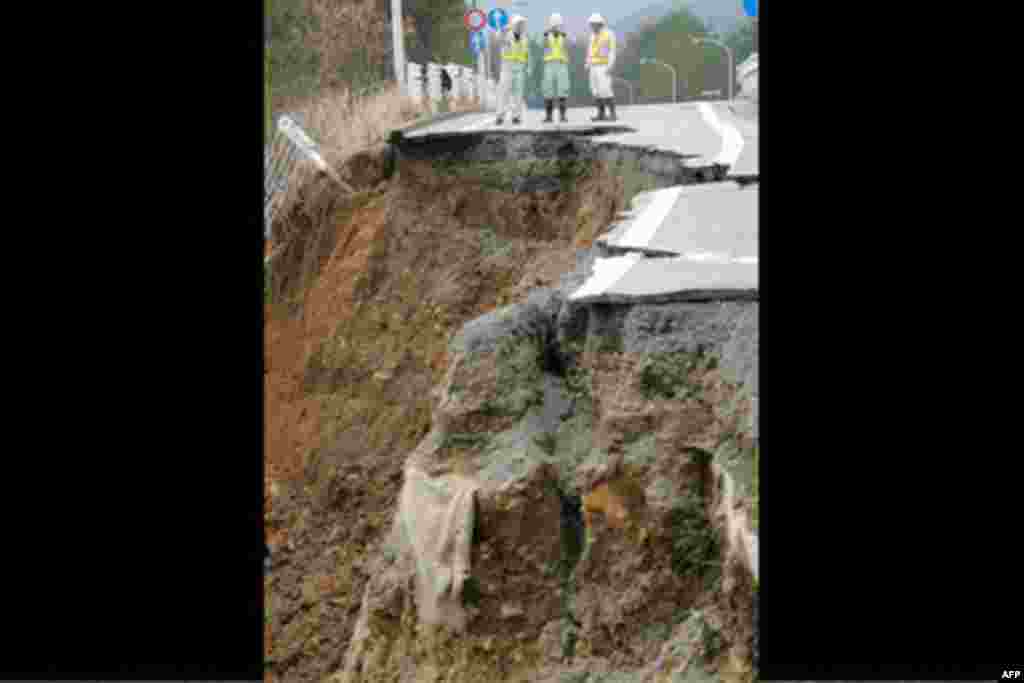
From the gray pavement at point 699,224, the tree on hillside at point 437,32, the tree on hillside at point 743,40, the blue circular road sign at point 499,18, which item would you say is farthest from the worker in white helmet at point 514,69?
the tree on hillside at point 743,40

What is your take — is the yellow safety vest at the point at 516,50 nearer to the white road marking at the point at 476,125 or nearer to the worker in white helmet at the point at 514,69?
the worker in white helmet at the point at 514,69

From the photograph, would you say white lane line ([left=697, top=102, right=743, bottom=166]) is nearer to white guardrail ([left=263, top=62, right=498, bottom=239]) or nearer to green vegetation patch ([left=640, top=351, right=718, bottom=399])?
white guardrail ([left=263, top=62, right=498, bottom=239])

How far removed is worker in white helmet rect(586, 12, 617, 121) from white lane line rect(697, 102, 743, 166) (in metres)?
0.75

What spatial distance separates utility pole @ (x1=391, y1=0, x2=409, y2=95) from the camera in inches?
607

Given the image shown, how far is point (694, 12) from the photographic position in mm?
6371

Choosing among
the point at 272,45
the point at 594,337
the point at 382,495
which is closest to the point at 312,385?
the point at 382,495

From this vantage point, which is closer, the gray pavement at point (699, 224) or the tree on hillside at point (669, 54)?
the gray pavement at point (699, 224)

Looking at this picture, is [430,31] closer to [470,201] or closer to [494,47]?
[494,47]

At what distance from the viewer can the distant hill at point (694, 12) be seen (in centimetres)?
597

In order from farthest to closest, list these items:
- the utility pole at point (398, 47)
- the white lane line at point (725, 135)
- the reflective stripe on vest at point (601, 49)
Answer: the utility pole at point (398, 47) → the reflective stripe on vest at point (601, 49) → the white lane line at point (725, 135)

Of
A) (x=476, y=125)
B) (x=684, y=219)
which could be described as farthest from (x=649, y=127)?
(x=684, y=219)

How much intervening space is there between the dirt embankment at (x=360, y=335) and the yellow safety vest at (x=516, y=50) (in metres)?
1.14

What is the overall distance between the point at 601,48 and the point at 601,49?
9cm

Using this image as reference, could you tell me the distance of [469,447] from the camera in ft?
19.8
